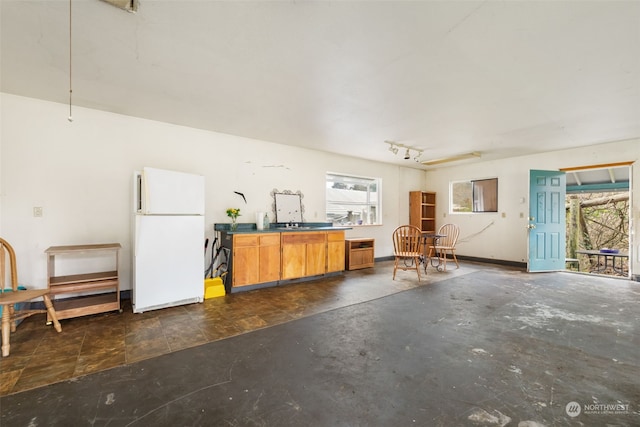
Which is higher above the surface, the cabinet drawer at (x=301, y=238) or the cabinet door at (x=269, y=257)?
the cabinet drawer at (x=301, y=238)

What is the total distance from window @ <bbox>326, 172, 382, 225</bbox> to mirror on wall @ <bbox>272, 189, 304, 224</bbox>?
0.84 metres

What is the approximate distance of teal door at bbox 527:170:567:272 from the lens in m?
5.45

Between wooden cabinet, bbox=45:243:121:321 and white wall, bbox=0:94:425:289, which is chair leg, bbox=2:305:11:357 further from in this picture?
white wall, bbox=0:94:425:289

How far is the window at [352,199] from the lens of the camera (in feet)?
20.0

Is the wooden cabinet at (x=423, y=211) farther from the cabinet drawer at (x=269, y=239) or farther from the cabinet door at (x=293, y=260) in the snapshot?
the cabinet drawer at (x=269, y=239)

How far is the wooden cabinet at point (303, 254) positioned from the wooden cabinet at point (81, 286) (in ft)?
7.35

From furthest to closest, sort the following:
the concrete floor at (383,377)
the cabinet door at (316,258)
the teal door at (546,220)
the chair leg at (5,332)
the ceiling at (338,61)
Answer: the teal door at (546,220) → the cabinet door at (316,258) → the chair leg at (5,332) → the ceiling at (338,61) → the concrete floor at (383,377)

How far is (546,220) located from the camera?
547 cm

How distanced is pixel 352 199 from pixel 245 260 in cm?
328

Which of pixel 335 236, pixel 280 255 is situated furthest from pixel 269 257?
pixel 335 236

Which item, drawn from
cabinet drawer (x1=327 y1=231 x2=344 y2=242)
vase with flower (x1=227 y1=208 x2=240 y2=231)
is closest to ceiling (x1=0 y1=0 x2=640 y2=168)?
vase with flower (x1=227 y1=208 x2=240 y2=231)

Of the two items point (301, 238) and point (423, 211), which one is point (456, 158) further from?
point (301, 238)

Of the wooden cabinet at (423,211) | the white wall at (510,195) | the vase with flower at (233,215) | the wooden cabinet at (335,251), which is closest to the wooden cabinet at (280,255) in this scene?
the wooden cabinet at (335,251)

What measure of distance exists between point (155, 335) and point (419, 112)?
398cm
